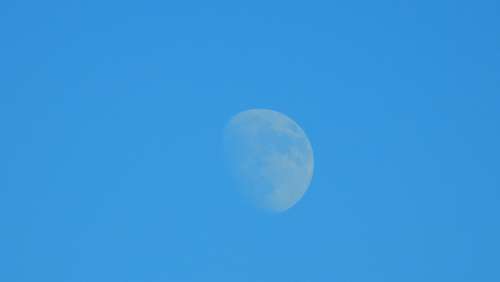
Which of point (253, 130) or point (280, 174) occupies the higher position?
point (253, 130)

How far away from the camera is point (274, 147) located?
6500 mm

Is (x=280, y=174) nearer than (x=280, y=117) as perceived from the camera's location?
Yes

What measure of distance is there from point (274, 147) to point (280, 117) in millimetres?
531

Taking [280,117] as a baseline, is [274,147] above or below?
below

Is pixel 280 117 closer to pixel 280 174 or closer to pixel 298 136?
pixel 298 136

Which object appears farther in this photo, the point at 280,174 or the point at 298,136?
the point at 298,136

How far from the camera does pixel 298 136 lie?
677 centimetres

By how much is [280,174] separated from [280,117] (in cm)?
88

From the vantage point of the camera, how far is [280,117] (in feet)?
22.4

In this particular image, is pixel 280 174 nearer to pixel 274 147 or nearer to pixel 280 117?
pixel 274 147

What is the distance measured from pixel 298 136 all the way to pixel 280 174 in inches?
27.3

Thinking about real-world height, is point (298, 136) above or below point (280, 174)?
above

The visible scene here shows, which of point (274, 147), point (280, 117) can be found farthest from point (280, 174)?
point (280, 117)

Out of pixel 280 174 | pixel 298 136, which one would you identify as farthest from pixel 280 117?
pixel 280 174
